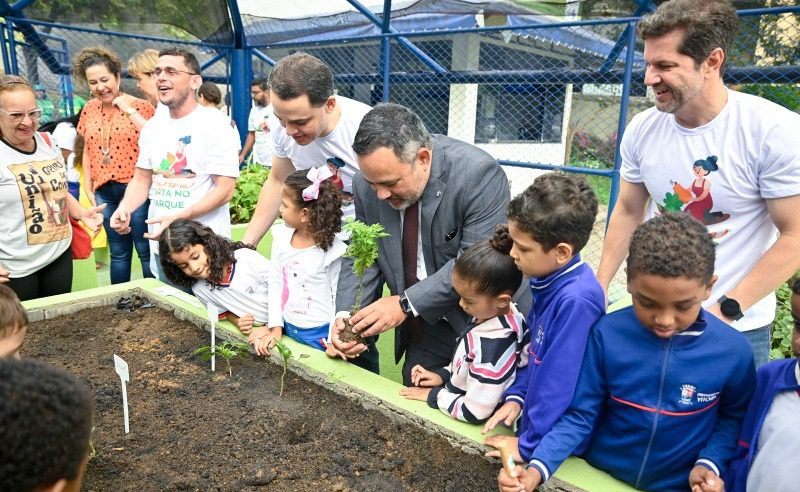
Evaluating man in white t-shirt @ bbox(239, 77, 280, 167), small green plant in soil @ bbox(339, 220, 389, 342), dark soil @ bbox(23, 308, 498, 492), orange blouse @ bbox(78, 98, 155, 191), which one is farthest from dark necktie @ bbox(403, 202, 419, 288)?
man in white t-shirt @ bbox(239, 77, 280, 167)

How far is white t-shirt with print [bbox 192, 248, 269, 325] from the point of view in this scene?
9.70ft

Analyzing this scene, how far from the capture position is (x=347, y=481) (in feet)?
6.05

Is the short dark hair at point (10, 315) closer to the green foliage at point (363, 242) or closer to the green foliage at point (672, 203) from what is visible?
the green foliage at point (363, 242)

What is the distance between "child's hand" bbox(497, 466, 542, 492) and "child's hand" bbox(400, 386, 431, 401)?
0.65 m

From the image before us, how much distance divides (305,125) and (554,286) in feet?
4.71

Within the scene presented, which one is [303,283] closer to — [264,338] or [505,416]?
[264,338]

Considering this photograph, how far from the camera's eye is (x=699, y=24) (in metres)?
1.77

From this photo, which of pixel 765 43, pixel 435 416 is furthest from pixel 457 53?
pixel 435 416

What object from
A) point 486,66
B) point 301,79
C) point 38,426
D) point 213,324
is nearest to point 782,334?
point 301,79

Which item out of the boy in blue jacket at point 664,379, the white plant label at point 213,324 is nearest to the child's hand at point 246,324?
the white plant label at point 213,324

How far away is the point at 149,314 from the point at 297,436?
1.66m

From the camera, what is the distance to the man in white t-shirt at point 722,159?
1777mm

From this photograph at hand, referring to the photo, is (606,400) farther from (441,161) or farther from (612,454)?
(441,161)

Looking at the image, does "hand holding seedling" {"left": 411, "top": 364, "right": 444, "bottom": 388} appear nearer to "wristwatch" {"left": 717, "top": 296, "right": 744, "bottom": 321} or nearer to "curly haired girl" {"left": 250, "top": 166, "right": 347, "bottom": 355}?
"curly haired girl" {"left": 250, "top": 166, "right": 347, "bottom": 355}
